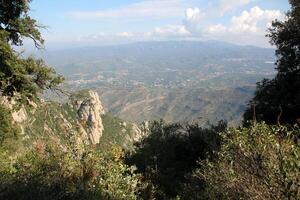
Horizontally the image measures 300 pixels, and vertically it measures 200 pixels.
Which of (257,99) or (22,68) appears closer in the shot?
(22,68)

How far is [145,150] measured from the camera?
2547 cm

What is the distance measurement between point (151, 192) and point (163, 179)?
663cm

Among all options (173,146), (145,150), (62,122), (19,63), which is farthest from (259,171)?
(145,150)

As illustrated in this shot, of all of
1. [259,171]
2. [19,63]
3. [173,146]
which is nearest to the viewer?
[259,171]

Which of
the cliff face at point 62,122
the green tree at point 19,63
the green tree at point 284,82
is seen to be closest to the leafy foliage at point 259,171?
the cliff face at point 62,122

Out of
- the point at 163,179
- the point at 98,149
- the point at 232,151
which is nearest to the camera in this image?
the point at 232,151

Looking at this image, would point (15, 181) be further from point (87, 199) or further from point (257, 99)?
point (257, 99)

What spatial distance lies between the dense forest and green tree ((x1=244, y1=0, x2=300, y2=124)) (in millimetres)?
59

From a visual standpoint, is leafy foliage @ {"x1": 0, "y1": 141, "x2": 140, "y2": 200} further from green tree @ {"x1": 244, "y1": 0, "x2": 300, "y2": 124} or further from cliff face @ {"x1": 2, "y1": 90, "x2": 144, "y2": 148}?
green tree @ {"x1": 244, "y1": 0, "x2": 300, "y2": 124}

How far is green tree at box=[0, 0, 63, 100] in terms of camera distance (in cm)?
1867

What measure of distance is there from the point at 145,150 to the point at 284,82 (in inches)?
361

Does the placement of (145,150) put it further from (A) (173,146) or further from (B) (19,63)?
(B) (19,63)

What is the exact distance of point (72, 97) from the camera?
19969mm

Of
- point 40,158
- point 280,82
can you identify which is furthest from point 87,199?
point 280,82
